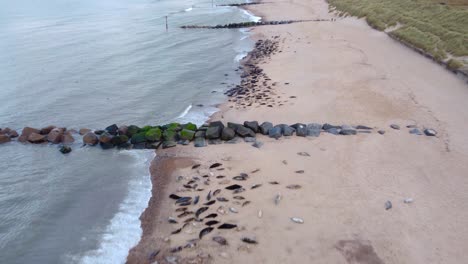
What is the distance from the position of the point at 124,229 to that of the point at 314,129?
8.02m

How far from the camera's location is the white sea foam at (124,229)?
900 centimetres

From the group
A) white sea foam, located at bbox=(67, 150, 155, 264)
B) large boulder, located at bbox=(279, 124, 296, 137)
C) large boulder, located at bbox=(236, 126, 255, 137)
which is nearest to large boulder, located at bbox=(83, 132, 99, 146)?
white sea foam, located at bbox=(67, 150, 155, 264)

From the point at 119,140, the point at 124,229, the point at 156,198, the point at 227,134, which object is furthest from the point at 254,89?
the point at 124,229

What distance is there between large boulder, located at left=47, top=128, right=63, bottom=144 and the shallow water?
1.35 ft

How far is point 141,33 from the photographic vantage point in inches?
1625

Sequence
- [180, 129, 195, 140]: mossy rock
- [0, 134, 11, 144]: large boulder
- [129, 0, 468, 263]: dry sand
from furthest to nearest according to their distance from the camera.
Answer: [0, 134, 11, 144]: large boulder
[180, 129, 195, 140]: mossy rock
[129, 0, 468, 263]: dry sand

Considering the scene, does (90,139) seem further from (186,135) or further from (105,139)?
(186,135)

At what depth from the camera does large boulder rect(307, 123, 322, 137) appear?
14.4 metres

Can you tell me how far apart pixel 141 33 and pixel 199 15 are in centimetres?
1909

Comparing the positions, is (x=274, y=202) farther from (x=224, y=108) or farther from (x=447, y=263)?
(x=224, y=108)

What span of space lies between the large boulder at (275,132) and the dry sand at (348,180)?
369 mm

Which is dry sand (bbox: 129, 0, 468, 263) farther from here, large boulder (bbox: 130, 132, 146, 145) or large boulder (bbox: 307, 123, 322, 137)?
large boulder (bbox: 130, 132, 146, 145)

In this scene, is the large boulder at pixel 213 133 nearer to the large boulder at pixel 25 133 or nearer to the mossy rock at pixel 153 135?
the mossy rock at pixel 153 135

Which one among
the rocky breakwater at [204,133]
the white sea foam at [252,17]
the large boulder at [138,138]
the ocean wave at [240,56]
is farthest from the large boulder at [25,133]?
the white sea foam at [252,17]
